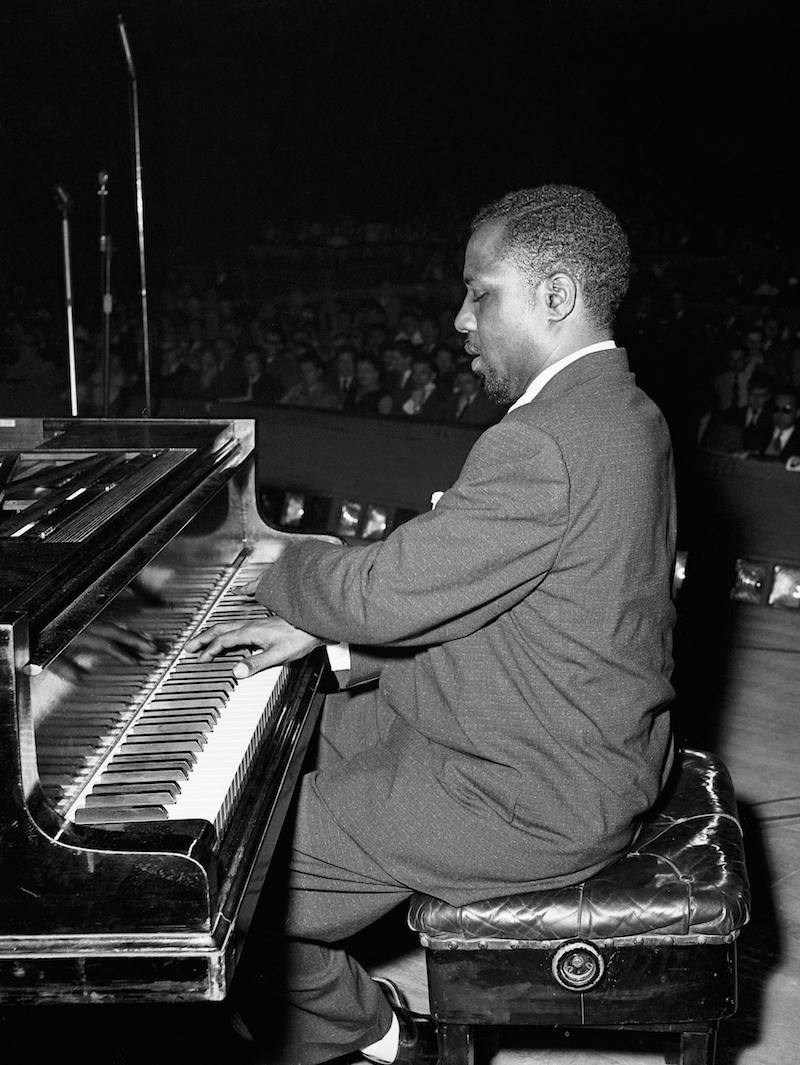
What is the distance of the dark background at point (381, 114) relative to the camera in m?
7.56

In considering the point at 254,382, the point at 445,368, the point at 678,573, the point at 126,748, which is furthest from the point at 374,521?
the point at 126,748

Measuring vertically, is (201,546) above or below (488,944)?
above

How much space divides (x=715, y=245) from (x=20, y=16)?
4691mm

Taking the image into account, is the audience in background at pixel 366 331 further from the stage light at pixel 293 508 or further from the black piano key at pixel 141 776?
the black piano key at pixel 141 776

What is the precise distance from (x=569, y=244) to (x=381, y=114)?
6.72 m

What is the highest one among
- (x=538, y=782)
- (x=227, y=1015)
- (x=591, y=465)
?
(x=591, y=465)

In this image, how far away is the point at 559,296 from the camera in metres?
1.90

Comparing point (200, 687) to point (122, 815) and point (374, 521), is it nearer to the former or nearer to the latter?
point (122, 815)

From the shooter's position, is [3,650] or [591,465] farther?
[591,465]

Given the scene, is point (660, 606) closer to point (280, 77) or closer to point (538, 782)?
point (538, 782)

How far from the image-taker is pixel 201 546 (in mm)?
2520

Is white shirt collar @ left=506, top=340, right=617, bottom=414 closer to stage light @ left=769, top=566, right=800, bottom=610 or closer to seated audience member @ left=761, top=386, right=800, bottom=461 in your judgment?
stage light @ left=769, top=566, right=800, bottom=610

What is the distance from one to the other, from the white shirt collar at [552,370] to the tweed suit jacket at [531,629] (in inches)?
0.8

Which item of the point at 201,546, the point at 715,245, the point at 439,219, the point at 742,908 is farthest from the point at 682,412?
the point at 742,908
